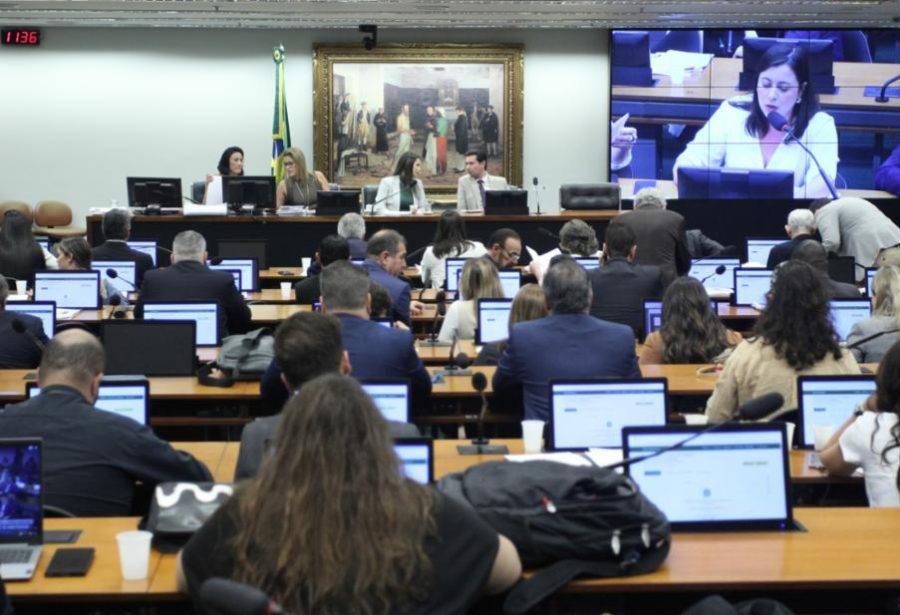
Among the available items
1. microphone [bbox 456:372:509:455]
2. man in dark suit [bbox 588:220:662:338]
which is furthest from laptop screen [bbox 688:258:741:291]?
microphone [bbox 456:372:509:455]

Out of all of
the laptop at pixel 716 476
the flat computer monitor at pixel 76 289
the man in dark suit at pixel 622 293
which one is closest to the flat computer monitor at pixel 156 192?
the flat computer monitor at pixel 76 289

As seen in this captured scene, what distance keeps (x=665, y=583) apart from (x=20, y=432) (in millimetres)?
1976

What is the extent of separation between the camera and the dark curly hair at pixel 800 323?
531 cm

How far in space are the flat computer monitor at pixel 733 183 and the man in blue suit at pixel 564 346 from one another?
11272mm

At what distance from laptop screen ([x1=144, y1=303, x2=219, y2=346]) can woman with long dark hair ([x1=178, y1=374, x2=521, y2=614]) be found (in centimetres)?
475

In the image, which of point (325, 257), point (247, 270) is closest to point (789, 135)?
point (247, 270)

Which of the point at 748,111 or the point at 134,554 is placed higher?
the point at 748,111

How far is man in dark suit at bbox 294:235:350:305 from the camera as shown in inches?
345

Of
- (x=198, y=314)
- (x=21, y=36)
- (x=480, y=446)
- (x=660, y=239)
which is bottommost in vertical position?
(x=480, y=446)

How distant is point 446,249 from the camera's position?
10172 mm

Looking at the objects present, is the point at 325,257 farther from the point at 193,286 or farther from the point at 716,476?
the point at 716,476

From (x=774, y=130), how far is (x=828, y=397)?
39.6 ft

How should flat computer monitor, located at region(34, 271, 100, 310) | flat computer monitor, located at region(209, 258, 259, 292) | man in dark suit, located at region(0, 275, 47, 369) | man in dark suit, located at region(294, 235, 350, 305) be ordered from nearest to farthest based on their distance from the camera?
man in dark suit, located at region(0, 275, 47, 369) < man in dark suit, located at region(294, 235, 350, 305) < flat computer monitor, located at region(34, 271, 100, 310) < flat computer monitor, located at region(209, 258, 259, 292)

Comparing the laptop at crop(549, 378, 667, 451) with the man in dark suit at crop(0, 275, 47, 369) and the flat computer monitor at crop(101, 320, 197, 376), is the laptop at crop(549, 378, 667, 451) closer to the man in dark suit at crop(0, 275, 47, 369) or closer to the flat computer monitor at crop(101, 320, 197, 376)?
the flat computer monitor at crop(101, 320, 197, 376)
